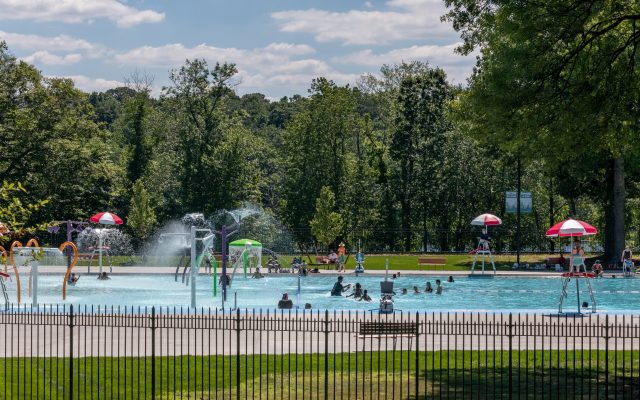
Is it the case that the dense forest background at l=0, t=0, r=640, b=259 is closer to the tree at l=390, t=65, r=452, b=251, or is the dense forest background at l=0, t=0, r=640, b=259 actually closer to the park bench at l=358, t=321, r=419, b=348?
the tree at l=390, t=65, r=452, b=251

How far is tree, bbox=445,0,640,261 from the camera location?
24.8m

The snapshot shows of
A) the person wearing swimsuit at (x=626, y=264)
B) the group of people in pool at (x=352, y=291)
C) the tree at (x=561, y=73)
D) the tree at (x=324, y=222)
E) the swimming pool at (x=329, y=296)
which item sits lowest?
the swimming pool at (x=329, y=296)

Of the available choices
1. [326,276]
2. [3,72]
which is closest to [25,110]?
[3,72]

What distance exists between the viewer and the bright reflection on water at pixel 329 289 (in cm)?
3903

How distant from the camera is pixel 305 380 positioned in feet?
70.6

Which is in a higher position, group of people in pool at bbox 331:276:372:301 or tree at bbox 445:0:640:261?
tree at bbox 445:0:640:261

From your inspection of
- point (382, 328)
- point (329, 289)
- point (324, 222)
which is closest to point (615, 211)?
point (324, 222)

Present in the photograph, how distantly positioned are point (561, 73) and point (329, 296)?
18.8m

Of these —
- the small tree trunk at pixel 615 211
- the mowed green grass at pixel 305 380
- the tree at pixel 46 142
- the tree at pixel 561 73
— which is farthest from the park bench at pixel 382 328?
the tree at pixel 46 142

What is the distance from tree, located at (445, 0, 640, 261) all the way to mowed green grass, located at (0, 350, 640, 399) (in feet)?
19.3

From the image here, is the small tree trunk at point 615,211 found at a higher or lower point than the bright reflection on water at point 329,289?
higher

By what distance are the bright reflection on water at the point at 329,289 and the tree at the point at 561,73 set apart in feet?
34.4

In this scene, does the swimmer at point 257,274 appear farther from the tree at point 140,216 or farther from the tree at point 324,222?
the tree at point 140,216

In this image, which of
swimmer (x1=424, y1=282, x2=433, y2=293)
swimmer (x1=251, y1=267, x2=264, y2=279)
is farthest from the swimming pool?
swimmer (x1=424, y1=282, x2=433, y2=293)
